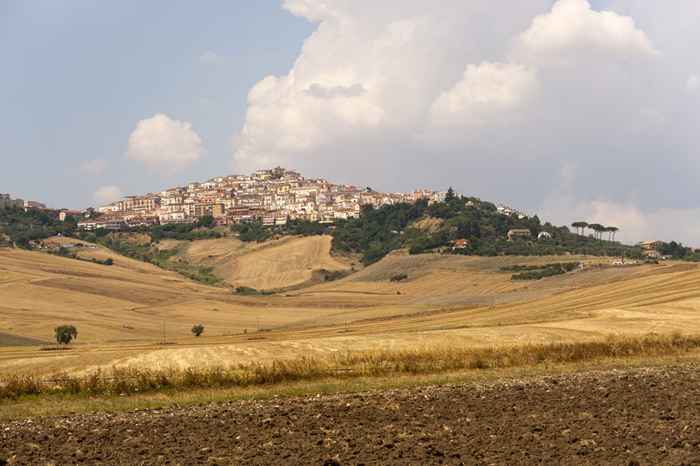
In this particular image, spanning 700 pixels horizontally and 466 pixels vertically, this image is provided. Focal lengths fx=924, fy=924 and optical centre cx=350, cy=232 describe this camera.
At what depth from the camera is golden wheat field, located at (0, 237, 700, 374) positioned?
44188 millimetres

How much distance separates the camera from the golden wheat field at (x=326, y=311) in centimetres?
4419

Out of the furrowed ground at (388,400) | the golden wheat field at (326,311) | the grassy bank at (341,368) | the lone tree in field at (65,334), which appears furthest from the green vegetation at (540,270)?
the grassy bank at (341,368)

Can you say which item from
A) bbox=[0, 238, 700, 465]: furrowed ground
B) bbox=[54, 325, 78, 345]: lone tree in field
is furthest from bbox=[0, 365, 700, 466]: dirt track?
bbox=[54, 325, 78, 345]: lone tree in field

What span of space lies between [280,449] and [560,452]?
19.2 feet

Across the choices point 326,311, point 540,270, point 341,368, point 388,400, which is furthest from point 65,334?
point 540,270

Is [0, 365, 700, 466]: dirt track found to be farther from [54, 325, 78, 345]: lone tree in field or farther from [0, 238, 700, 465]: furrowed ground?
[54, 325, 78, 345]: lone tree in field

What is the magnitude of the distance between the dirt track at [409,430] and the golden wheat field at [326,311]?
12516 mm

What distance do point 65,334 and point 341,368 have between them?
60.9m

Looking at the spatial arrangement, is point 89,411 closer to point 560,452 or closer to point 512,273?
point 560,452

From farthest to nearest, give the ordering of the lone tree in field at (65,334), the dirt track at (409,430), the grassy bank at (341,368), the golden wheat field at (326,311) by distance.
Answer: the lone tree in field at (65,334) → the golden wheat field at (326,311) → the grassy bank at (341,368) → the dirt track at (409,430)

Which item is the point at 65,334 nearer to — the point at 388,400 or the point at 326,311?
the point at 326,311

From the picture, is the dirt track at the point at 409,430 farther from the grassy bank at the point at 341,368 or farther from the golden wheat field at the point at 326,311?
the golden wheat field at the point at 326,311

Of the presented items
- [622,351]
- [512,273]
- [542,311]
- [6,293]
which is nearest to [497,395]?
[622,351]

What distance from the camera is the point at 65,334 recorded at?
291 feet
